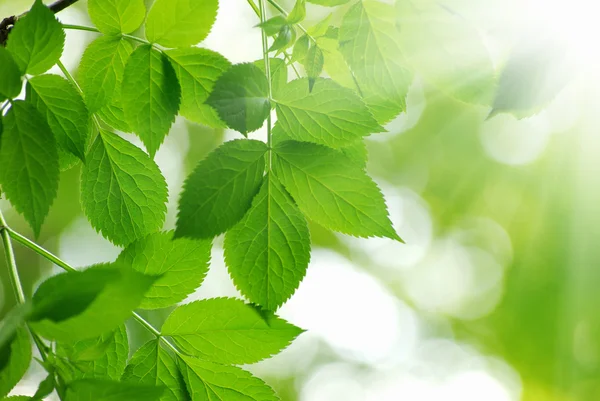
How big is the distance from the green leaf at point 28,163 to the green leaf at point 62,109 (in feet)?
0.23

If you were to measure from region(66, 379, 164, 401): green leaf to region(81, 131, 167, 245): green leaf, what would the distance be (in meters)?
0.32

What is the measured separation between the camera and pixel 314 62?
0.75 meters

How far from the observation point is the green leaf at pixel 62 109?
71cm

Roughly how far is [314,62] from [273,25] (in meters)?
0.08

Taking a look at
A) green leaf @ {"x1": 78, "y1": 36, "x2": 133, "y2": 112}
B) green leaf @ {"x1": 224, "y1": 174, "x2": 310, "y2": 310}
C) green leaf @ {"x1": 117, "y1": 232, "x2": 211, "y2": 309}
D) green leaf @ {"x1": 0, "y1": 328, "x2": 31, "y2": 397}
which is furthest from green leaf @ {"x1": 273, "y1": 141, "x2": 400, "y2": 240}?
green leaf @ {"x1": 0, "y1": 328, "x2": 31, "y2": 397}

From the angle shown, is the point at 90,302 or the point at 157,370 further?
the point at 157,370

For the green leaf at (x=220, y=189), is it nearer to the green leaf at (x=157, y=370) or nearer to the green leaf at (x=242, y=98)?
the green leaf at (x=242, y=98)

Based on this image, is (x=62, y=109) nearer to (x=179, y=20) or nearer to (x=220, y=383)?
(x=179, y=20)

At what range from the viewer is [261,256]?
690mm

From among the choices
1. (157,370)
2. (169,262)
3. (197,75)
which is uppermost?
(197,75)

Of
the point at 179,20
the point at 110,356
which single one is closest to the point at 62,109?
the point at 179,20

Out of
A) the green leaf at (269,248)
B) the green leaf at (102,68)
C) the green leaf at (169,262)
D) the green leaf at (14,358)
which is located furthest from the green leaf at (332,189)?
the green leaf at (14,358)

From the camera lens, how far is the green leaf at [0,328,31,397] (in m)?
0.51

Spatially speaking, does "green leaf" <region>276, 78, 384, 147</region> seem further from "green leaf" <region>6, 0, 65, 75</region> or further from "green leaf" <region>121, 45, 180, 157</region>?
"green leaf" <region>6, 0, 65, 75</region>
